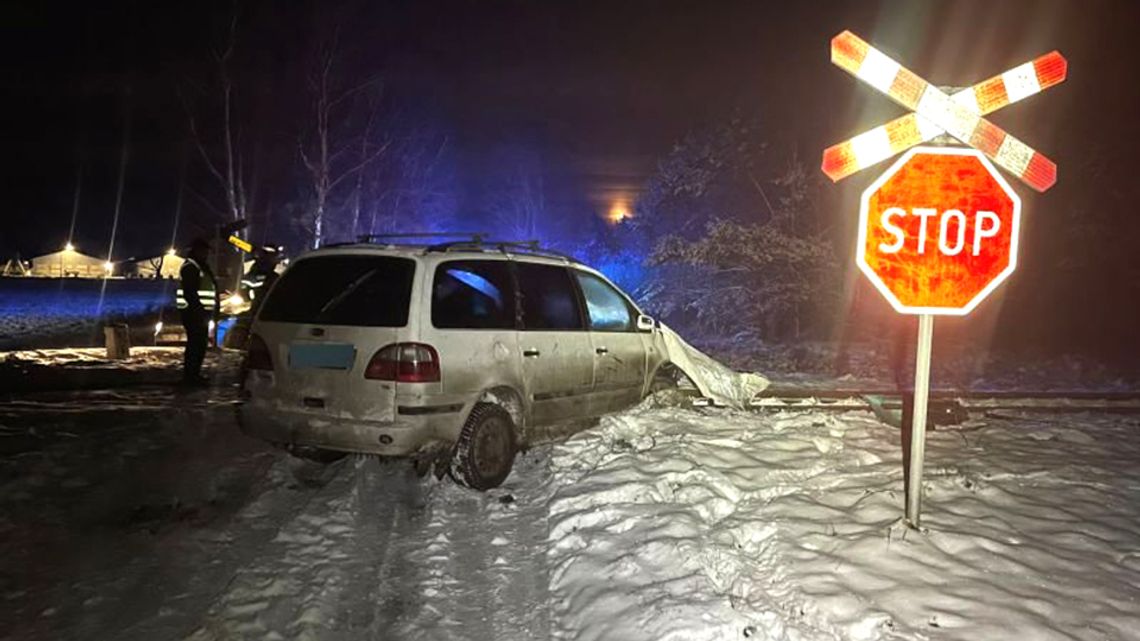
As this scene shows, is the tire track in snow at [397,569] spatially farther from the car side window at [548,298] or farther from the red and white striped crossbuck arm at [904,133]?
the red and white striped crossbuck arm at [904,133]

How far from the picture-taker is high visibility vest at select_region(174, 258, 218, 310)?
32.8 feet

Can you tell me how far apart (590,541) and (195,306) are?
746 centimetres

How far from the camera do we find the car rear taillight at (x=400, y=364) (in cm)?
536

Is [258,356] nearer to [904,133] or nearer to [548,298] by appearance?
[548,298]

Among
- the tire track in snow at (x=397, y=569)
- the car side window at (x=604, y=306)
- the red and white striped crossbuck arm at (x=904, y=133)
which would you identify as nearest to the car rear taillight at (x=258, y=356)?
the tire track in snow at (x=397, y=569)

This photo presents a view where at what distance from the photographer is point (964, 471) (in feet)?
19.3

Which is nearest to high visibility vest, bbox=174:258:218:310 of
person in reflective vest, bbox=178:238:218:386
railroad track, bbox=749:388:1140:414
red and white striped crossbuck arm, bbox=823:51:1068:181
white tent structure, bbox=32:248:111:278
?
person in reflective vest, bbox=178:238:218:386

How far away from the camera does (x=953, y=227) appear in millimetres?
4184

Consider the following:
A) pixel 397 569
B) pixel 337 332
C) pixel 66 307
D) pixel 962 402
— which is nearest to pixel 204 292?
pixel 337 332

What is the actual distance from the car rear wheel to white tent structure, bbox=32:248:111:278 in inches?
2789

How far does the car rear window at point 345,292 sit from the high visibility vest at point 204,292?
478cm

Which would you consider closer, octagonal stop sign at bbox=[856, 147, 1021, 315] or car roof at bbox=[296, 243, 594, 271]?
octagonal stop sign at bbox=[856, 147, 1021, 315]

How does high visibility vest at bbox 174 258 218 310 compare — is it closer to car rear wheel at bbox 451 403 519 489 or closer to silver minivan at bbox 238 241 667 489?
silver minivan at bbox 238 241 667 489

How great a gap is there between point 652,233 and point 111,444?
22.3 meters
